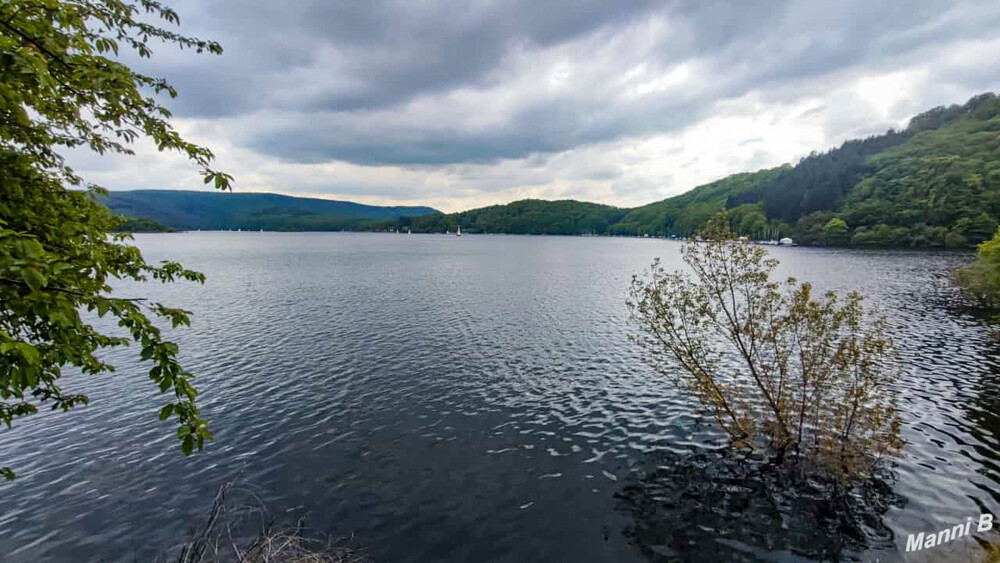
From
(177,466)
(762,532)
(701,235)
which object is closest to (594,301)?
(701,235)

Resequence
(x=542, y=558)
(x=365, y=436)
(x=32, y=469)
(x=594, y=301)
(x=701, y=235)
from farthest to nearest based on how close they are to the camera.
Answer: (x=594, y=301), (x=365, y=436), (x=701, y=235), (x=32, y=469), (x=542, y=558)

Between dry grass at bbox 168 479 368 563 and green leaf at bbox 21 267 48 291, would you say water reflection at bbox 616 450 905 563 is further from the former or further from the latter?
green leaf at bbox 21 267 48 291

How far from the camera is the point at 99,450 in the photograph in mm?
19688

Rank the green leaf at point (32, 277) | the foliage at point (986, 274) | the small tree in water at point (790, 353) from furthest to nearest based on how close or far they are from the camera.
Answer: the foliage at point (986, 274)
the small tree in water at point (790, 353)
the green leaf at point (32, 277)

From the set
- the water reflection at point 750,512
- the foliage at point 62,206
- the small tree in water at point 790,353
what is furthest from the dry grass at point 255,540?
the small tree in water at point 790,353

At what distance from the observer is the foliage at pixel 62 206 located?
4.34m

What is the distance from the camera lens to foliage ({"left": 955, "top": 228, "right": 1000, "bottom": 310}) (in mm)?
38188

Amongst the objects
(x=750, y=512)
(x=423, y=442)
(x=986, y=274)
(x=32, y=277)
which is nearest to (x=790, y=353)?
(x=750, y=512)

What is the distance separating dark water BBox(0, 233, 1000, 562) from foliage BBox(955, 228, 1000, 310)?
456cm

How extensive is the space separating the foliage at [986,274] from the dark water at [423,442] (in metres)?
4.56

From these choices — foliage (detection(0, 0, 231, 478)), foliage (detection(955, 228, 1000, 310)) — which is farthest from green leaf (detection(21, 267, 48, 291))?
foliage (detection(955, 228, 1000, 310))

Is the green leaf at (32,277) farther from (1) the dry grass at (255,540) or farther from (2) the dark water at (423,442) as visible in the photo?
(2) the dark water at (423,442)

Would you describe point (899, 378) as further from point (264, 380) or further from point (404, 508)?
point (264, 380)

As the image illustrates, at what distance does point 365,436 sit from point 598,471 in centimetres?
1149
